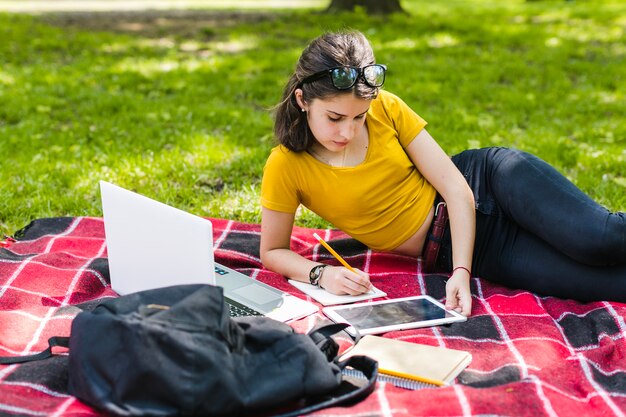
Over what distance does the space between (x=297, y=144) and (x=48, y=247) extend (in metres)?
1.40

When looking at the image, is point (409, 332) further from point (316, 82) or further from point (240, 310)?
point (316, 82)

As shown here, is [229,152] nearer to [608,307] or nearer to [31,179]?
[31,179]

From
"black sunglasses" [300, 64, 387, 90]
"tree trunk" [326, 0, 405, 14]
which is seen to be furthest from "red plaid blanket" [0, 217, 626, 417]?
"tree trunk" [326, 0, 405, 14]

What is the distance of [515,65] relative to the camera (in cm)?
771

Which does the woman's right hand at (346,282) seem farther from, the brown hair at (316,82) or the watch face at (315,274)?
the brown hair at (316,82)

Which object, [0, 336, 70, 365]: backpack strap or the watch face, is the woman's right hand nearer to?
the watch face

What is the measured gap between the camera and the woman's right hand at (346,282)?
304cm

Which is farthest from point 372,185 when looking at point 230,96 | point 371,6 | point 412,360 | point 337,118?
point 371,6

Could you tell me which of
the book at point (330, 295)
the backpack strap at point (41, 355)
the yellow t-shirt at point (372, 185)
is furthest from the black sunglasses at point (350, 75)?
the backpack strap at point (41, 355)

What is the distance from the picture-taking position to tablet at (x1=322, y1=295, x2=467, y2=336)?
2814mm

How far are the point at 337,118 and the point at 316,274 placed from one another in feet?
2.28

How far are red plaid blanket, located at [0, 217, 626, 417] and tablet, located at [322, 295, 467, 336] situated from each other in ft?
0.15

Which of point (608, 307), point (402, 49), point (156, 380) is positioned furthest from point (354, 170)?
point (402, 49)

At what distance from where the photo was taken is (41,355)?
2469mm
